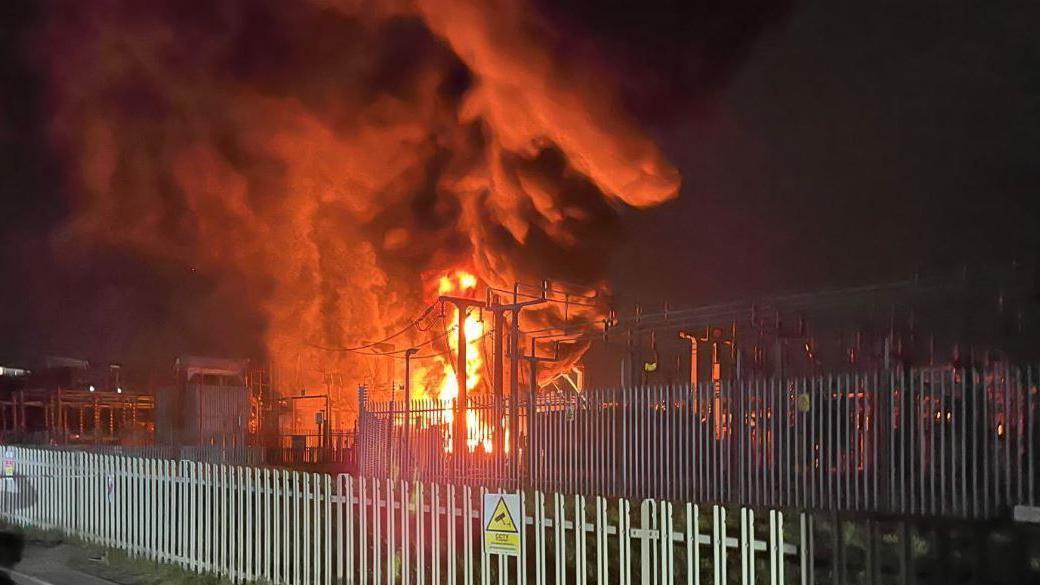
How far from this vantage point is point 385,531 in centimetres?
946

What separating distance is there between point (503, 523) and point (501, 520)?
27mm

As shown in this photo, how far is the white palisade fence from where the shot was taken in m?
7.18

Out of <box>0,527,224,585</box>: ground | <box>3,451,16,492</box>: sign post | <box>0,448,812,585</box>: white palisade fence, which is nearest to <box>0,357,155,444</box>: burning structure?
<box>3,451,16,492</box>: sign post

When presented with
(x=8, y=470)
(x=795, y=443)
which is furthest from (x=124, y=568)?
(x=795, y=443)

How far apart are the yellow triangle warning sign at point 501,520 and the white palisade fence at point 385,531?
0.30 metres

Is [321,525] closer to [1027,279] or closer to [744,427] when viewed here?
[744,427]

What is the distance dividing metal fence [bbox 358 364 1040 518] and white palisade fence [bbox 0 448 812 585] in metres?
2.29

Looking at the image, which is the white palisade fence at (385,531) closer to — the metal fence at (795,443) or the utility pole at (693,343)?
the metal fence at (795,443)

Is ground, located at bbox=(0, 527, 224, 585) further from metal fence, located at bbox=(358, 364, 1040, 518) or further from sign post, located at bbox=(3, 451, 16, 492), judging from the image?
metal fence, located at bbox=(358, 364, 1040, 518)

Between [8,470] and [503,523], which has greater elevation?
[503,523]

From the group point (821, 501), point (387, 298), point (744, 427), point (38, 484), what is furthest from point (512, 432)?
point (387, 298)

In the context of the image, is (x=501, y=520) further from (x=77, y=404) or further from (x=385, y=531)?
(x=77, y=404)

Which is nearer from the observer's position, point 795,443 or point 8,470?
point 795,443

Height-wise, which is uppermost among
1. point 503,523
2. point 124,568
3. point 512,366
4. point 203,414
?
point 512,366
